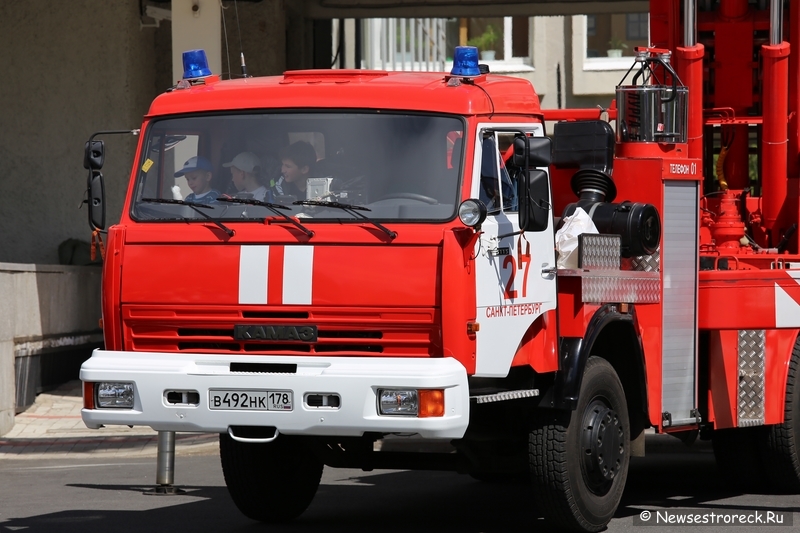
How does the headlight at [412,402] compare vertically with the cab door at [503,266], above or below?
below

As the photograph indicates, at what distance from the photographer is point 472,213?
23.0ft

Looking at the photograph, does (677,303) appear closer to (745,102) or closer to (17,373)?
(745,102)

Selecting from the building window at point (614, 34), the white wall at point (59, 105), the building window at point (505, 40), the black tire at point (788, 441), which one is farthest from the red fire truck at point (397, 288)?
the building window at point (505, 40)

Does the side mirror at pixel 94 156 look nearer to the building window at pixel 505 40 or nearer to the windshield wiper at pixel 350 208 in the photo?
the windshield wiper at pixel 350 208

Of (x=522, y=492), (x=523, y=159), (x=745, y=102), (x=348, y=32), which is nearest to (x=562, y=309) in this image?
(x=523, y=159)

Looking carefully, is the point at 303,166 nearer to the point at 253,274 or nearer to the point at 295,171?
the point at 295,171

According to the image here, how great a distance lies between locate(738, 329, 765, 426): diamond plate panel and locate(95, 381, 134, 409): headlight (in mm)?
4195

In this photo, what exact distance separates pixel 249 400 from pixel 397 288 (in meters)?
0.91

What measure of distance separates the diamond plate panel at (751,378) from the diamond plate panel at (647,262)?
96 centimetres

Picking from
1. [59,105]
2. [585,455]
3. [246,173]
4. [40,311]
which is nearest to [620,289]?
[585,455]

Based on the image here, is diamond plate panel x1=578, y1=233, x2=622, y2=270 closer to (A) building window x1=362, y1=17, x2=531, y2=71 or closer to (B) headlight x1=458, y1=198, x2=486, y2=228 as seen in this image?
(B) headlight x1=458, y1=198, x2=486, y2=228

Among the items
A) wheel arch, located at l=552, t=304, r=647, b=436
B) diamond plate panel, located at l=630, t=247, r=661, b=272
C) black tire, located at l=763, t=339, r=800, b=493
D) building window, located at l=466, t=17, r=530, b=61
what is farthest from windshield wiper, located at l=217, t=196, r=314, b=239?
building window, located at l=466, t=17, r=530, b=61

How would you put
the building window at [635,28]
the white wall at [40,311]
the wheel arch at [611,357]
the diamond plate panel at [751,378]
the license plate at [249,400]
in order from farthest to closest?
the building window at [635,28], the white wall at [40,311], the diamond plate panel at [751,378], the wheel arch at [611,357], the license plate at [249,400]

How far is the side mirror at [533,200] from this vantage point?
7.34 metres
